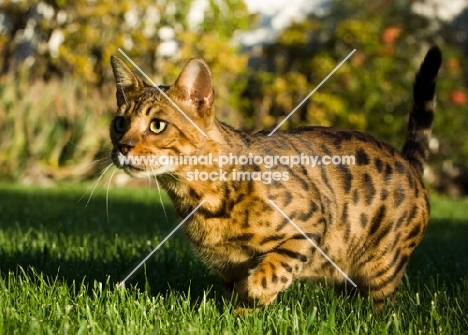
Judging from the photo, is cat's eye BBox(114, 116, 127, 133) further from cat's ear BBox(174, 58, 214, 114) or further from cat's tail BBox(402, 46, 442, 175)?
cat's tail BBox(402, 46, 442, 175)

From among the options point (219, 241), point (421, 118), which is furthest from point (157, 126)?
point (421, 118)

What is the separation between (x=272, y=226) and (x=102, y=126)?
22.7ft

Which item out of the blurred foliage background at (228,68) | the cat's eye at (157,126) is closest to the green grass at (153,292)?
the cat's eye at (157,126)

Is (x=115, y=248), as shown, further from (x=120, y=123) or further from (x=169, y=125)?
(x=169, y=125)

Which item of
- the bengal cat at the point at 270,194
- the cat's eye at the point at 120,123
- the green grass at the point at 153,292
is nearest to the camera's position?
the green grass at the point at 153,292

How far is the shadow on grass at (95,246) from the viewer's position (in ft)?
12.8

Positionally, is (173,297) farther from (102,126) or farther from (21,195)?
(102,126)

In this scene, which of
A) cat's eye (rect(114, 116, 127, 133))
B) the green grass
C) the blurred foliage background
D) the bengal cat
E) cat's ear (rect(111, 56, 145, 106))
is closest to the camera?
the green grass

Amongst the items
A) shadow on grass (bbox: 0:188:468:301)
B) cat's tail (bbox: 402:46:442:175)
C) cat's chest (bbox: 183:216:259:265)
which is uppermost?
cat's tail (bbox: 402:46:442:175)

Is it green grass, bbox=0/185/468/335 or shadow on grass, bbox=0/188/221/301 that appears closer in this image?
green grass, bbox=0/185/468/335

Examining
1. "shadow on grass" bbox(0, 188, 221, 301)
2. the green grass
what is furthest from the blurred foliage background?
the green grass

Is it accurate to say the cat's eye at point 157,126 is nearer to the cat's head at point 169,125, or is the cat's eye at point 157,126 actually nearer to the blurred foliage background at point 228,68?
the cat's head at point 169,125

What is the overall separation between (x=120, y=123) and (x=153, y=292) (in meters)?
0.93

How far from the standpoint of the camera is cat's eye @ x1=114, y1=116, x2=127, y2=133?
11.0ft
